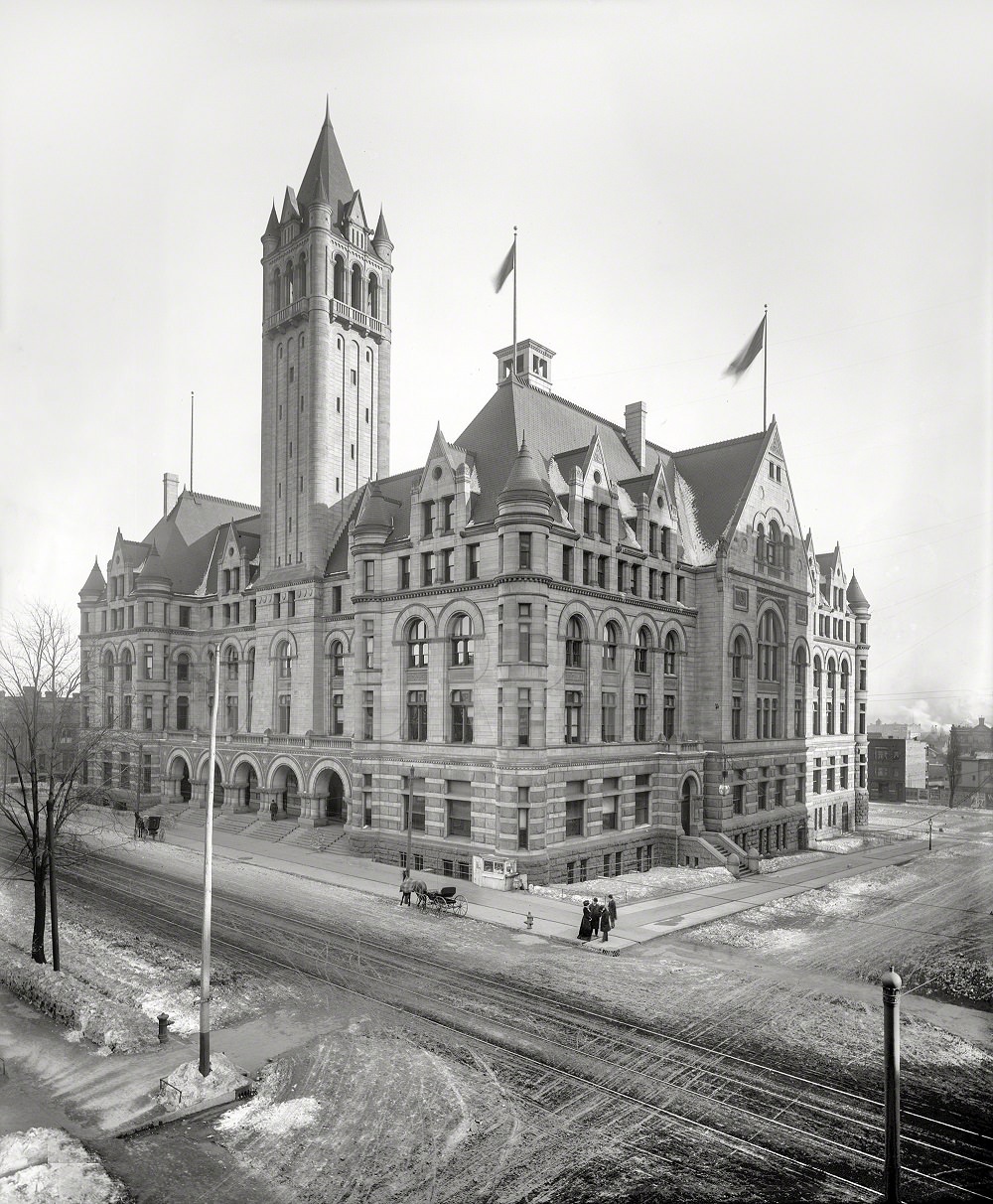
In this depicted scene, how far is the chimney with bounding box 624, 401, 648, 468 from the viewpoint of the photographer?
171 feet

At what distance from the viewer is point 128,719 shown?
6612cm

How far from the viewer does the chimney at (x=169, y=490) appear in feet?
247

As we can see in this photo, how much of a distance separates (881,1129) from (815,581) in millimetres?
51729

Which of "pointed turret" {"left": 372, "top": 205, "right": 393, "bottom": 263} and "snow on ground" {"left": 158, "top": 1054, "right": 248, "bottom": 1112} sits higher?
"pointed turret" {"left": 372, "top": 205, "right": 393, "bottom": 263}

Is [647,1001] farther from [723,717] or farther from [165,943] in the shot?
[723,717]

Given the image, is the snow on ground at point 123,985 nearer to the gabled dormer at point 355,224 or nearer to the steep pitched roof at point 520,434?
the steep pitched roof at point 520,434

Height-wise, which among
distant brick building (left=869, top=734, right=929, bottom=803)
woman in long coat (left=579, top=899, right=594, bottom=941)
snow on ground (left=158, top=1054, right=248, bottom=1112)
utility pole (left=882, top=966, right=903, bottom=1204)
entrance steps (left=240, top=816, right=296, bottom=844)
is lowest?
distant brick building (left=869, top=734, right=929, bottom=803)

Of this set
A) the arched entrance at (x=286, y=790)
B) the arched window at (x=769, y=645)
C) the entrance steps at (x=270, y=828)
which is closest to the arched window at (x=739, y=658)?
the arched window at (x=769, y=645)

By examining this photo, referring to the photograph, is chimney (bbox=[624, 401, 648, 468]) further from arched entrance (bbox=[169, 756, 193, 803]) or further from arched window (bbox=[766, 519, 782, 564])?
arched entrance (bbox=[169, 756, 193, 803])

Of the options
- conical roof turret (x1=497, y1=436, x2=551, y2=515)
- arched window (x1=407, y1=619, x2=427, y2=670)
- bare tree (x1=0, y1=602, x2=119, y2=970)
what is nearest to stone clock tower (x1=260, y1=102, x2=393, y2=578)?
arched window (x1=407, y1=619, x2=427, y2=670)

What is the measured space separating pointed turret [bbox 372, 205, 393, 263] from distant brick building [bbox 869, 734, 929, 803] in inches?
2926

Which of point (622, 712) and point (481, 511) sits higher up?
point (481, 511)

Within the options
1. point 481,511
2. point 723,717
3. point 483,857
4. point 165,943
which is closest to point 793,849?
point 723,717

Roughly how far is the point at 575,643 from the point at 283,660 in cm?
2276
